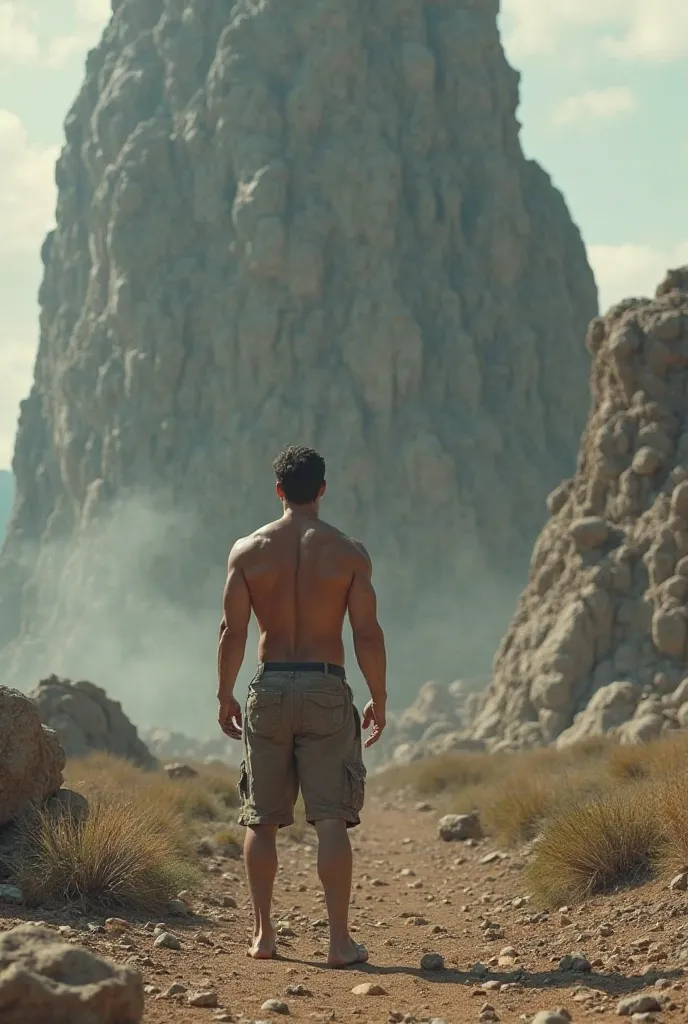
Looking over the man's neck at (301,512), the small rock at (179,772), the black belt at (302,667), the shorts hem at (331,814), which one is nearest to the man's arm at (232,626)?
the black belt at (302,667)

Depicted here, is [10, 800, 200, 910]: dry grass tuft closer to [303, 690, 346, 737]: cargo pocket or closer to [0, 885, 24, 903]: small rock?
[0, 885, 24, 903]: small rock

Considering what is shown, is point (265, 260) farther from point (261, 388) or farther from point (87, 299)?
point (87, 299)

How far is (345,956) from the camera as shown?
5969 millimetres

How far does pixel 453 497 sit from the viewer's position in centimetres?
5712

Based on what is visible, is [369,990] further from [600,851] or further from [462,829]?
[462,829]

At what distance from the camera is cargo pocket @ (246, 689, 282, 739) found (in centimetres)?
591

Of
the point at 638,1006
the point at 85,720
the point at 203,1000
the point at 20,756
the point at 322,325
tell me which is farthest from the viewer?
the point at 322,325

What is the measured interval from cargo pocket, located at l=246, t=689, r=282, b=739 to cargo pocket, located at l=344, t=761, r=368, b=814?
36 cm

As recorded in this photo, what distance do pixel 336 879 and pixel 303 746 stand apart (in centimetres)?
59

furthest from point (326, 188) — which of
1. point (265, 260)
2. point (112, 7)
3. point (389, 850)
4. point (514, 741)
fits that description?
point (389, 850)

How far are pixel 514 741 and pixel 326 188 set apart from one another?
3949 cm

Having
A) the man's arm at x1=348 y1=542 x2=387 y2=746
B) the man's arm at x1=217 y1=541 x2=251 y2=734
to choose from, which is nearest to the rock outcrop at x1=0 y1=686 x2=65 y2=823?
the man's arm at x1=217 y1=541 x2=251 y2=734

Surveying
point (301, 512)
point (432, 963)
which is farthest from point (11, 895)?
point (301, 512)

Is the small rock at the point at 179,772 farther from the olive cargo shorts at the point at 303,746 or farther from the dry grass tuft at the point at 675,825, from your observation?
the olive cargo shorts at the point at 303,746
